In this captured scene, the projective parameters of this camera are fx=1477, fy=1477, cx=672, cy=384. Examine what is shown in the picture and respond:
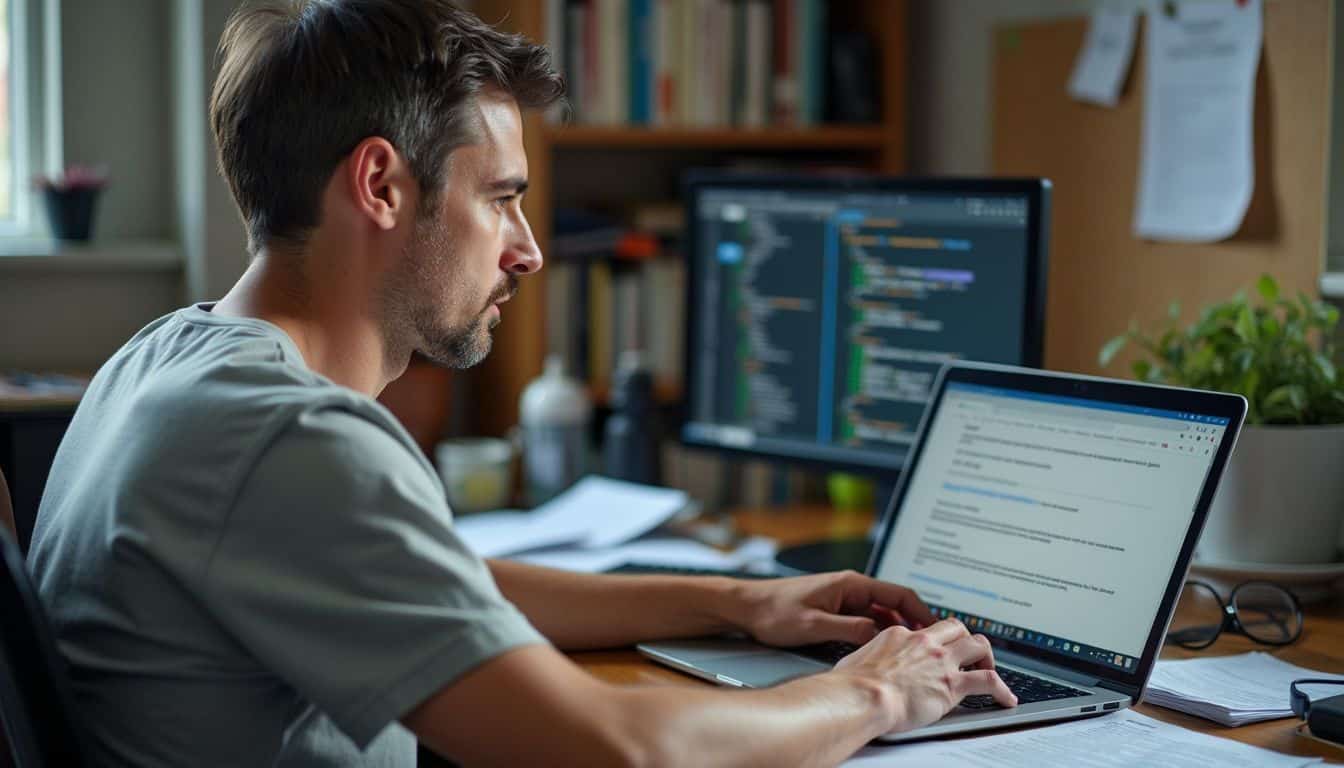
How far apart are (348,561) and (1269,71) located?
59.4 inches

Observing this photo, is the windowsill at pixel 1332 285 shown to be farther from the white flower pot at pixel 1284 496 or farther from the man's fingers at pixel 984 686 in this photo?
the man's fingers at pixel 984 686

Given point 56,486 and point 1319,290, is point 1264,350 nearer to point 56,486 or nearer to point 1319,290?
point 1319,290

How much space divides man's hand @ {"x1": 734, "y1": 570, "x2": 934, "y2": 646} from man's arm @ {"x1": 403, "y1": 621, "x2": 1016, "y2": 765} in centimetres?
19

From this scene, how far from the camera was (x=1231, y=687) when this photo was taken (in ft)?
4.03

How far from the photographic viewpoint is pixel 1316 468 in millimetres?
1515

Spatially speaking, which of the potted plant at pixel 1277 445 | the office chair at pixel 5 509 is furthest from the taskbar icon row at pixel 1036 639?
the office chair at pixel 5 509

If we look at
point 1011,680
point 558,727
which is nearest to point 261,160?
point 558,727

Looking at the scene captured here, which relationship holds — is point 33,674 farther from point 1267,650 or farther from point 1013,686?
point 1267,650

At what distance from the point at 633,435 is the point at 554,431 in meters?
0.12

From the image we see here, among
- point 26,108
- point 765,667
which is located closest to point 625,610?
point 765,667

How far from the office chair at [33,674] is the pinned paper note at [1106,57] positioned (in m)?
1.72

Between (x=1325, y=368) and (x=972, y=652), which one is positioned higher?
(x=1325, y=368)

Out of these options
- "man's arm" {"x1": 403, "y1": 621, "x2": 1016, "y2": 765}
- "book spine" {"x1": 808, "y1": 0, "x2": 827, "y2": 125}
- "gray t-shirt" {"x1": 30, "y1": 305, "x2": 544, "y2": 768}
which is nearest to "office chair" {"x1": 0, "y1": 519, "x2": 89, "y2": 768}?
"gray t-shirt" {"x1": 30, "y1": 305, "x2": 544, "y2": 768}

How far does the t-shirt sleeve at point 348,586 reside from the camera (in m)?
0.88
